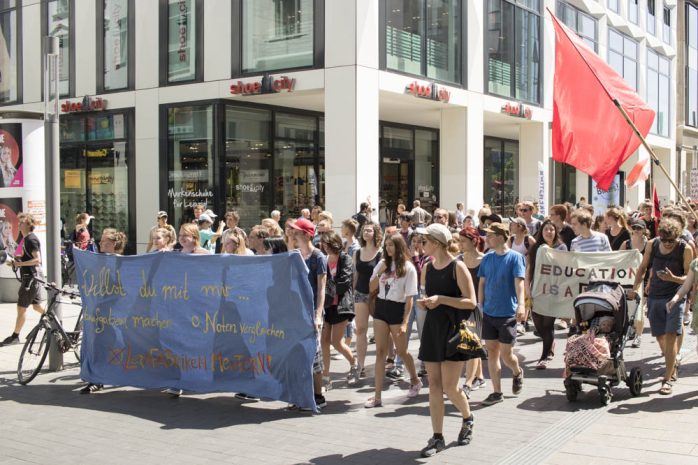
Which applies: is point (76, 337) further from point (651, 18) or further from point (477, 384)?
point (651, 18)

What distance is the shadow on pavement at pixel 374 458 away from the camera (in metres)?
6.03

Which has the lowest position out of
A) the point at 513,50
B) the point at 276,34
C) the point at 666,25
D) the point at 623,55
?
the point at 276,34

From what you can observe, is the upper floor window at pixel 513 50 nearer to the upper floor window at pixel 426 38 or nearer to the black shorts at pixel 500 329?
the upper floor window at pixel 426 38

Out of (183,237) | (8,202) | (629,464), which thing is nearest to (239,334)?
(183,237)

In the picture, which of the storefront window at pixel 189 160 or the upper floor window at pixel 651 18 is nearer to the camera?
the storefront window at pixel 189 160

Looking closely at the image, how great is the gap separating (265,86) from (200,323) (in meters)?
13.5

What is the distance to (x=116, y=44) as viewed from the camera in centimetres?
2420

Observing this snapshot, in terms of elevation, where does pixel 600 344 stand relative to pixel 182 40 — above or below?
below

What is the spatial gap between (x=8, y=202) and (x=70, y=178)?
1095 centimetres

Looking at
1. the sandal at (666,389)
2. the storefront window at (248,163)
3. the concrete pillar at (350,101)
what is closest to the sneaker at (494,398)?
the sandal at (666,389)

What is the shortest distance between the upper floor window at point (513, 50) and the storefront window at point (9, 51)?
1592cm

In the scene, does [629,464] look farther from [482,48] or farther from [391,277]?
[482,48]

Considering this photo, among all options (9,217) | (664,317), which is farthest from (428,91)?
(664,317)

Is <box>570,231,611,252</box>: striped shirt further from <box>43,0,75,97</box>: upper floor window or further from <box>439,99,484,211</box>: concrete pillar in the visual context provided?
<box>43,0,75,97</box>: upper floor window
